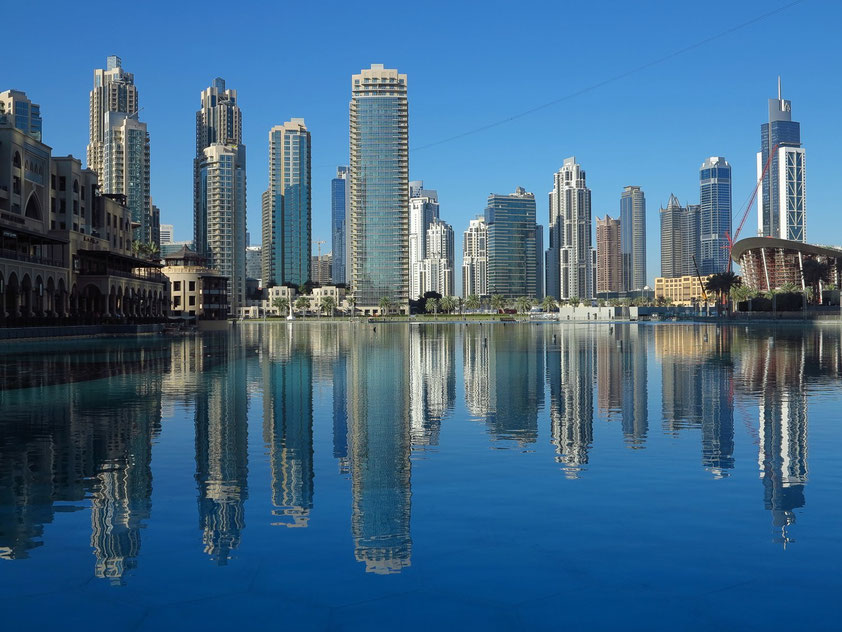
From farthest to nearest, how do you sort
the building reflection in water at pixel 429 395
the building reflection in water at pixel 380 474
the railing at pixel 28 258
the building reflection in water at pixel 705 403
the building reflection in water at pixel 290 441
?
the railing at pixel 28 258
the building reflection in water at pixel 429 395
the building reflection in water at pixel 705 403
the building reflection in water at pixel 290 441
the building reflection in water at pixel 380 474

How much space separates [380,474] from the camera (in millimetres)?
16391

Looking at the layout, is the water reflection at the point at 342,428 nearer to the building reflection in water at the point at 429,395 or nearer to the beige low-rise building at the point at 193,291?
the building reflection in water at the point at 429,395

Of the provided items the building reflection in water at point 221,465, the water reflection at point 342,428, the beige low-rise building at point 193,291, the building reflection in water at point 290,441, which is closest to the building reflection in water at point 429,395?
the water reflection at point 342,428

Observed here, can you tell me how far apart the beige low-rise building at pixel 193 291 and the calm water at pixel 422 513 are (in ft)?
528

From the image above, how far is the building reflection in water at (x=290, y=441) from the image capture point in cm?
1370

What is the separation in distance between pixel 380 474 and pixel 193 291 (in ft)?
587

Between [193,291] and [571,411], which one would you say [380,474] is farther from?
[193,291]

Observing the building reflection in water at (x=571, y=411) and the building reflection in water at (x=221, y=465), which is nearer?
the building reflection in water at (x=221, y=465)

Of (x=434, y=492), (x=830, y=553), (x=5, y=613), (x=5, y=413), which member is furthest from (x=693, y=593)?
(x=5, y=413)

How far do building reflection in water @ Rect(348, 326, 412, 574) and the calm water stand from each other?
7cm

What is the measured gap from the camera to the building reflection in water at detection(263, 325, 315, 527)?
13.7 m

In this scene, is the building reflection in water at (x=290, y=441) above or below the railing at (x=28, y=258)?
below

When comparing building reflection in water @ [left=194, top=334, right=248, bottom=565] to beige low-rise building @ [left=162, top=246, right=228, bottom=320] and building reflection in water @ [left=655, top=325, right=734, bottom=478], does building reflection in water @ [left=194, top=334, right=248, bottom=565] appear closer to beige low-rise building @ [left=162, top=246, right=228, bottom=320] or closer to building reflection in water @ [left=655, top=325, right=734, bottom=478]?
building reflection in water @ [left=655, top=325, right=734, bottom=478]

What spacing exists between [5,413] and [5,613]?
19099mm
